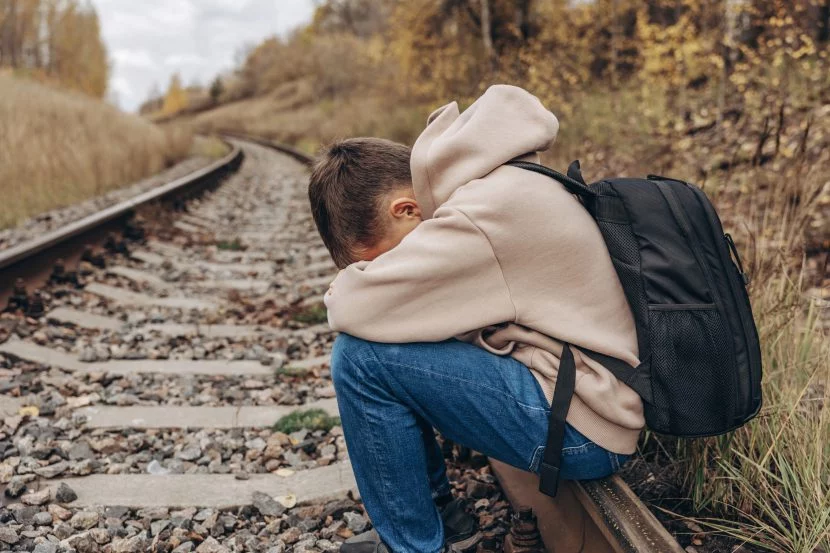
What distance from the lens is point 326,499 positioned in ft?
8.06

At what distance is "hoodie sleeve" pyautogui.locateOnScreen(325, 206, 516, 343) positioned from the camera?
5.63ft

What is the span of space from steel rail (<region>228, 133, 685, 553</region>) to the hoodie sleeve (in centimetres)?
51

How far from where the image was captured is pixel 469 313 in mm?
1792

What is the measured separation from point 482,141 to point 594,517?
96 centimetres

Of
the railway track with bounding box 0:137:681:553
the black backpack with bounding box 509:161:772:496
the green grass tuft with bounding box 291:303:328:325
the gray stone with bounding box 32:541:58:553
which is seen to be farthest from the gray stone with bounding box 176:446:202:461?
the green grass tuft with bounding box 291:303:328:325


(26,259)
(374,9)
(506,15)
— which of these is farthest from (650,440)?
(374,9)

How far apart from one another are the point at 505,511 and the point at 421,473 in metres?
0.46

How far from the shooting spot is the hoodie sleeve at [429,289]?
172cm

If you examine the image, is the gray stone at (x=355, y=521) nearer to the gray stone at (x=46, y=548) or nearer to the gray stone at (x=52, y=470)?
the gray stone at (x=46, y=548)

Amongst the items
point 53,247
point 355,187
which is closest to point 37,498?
point 355,187

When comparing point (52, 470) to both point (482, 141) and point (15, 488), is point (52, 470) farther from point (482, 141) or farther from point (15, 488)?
point (482, 141)

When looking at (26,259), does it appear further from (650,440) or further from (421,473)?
(650,440)

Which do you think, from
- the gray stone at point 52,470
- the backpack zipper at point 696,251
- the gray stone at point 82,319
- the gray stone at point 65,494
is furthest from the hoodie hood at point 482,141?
the gray stone at point 82,319

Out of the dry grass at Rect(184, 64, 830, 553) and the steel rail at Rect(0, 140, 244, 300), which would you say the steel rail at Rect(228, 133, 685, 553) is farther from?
the steel rail at Rect(0, 140, 244, 300)
